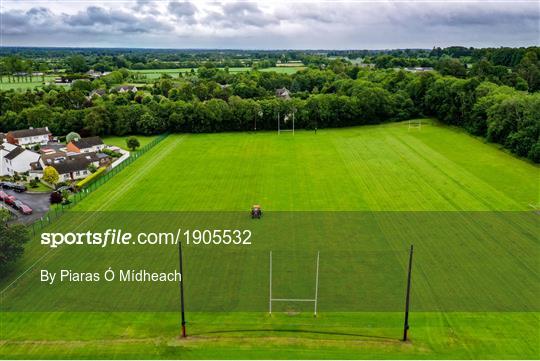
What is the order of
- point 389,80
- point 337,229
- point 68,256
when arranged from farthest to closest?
point 389,80
point 337,229
point 68,256

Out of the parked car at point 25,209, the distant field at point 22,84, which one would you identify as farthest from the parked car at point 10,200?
the distant field at point 22,84

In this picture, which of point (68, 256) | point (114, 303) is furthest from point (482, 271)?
point (68, 256)

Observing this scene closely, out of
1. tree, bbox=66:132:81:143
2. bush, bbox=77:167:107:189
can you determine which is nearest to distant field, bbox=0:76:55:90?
tree, bbox=66:132:81:143

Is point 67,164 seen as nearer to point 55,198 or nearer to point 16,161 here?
point 16,161

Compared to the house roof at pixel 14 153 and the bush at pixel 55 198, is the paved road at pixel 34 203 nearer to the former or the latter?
the bush at pixel 55 198

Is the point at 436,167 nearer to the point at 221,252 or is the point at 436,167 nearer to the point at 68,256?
the point at 221,252

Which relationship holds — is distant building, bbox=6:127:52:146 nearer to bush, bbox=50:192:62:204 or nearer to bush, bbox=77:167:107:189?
bush, bbox=77:167:107:189
